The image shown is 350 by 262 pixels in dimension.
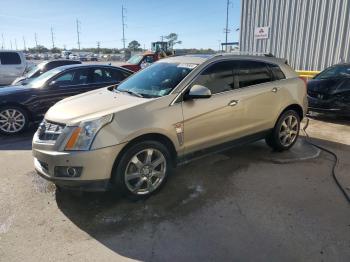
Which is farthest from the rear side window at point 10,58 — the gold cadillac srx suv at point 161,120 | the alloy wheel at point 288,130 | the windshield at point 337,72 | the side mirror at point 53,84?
the alloy wheel at point 288,130

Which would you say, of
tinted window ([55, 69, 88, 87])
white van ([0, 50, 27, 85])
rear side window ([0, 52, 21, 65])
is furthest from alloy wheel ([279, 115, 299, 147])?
rear side window ([0, 52, 21, 65])

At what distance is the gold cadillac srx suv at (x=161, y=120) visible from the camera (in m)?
3.39

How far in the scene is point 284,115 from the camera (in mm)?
5355

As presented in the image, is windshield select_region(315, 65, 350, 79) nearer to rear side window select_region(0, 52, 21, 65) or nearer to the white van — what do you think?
the white van

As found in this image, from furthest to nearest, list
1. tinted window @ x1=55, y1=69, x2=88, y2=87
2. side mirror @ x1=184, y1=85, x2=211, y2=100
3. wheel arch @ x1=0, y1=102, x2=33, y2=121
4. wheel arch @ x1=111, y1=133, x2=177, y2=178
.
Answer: tinted window @ x1=55, y1=69, x2=88, y2=87
wheel arch @ x1=0, y1=102, x2=33, y2=121
side mirror @ x1=184, y1=85, x2=211, y2=100
wheel arch @ x1=111, y1=133, x2=177, y2=178

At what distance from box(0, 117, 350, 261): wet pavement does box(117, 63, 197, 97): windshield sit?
1.26m

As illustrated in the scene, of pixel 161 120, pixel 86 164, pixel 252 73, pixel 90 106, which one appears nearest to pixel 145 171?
pixel 161 120

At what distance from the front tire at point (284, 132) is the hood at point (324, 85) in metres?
2.84

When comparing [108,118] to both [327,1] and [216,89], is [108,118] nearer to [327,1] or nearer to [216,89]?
[216,89]

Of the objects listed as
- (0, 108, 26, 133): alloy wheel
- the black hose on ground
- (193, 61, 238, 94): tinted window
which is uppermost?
(193, 61, 238, 94): tinted window

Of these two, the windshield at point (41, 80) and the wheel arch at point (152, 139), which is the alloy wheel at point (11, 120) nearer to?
the windshield at point (41, 80)

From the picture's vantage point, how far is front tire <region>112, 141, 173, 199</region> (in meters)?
3.56

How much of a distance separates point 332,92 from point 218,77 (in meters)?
4.62

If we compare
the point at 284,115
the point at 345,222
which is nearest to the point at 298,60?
the point at 284,115
